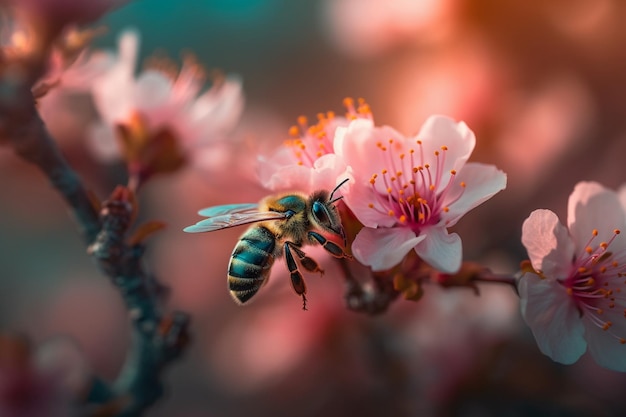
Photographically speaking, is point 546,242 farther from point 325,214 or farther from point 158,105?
point 158,105

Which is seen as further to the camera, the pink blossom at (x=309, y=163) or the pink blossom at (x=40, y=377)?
the pink blossom at (x=40, y=377)

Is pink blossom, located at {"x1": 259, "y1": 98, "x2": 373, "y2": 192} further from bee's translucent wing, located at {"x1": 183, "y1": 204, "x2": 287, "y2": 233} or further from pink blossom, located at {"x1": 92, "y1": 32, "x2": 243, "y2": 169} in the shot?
pink blossom, located at {"x1": 92, "y1": 32, "x2": 243, "y2": 169}

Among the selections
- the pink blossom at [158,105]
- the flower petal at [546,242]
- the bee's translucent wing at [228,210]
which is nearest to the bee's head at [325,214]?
the bee's translucent wing at [228,210]

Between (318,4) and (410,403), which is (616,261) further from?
(318,4)

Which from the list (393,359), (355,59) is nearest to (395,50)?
(355,59)

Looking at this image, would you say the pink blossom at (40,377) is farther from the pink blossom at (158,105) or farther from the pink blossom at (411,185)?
the pink blossom at (411,185)
